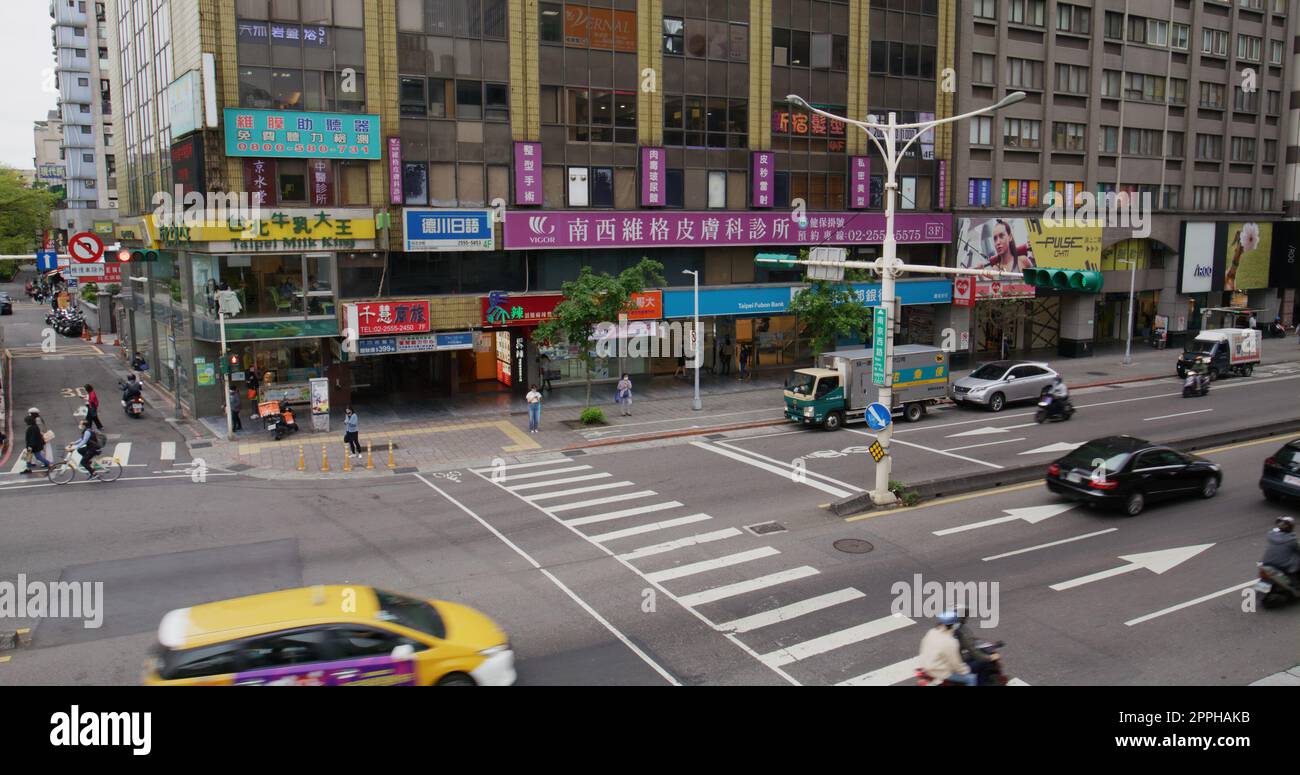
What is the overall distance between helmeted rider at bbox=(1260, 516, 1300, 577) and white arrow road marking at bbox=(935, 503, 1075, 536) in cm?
533

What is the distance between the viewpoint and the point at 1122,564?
17.2 metres

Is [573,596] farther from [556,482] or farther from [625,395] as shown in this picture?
[625,395]

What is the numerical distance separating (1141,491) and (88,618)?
68.3ft

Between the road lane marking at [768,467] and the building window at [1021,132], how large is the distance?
28891 mm

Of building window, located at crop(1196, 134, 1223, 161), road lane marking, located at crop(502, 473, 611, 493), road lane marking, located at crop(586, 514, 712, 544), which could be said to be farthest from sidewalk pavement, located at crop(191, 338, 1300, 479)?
building window, located at crop(1196, 134, 1223, 161)

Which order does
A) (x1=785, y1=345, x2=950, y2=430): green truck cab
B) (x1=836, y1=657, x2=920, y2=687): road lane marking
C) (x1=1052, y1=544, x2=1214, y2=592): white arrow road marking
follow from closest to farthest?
(x1=836, y1=657, x2=920, y2=687): road lane marking
(x1=1052, y1=544, x2=1214, y2=592): white arrow road marking
(x1=785, y1=345, x2=950, y2=430): green truck cab

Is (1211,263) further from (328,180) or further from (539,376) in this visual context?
(328,180)

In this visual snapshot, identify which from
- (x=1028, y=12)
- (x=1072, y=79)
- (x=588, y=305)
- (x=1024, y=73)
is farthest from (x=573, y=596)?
(x=1072, y=79)

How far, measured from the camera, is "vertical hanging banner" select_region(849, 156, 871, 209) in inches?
1697

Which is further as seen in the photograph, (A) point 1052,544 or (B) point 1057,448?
(B) point 1057,448

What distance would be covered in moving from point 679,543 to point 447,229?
64.1ft

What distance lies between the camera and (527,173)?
35.7m

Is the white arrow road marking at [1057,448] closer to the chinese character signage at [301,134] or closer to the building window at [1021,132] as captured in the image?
the chinese character signage at [301,134]

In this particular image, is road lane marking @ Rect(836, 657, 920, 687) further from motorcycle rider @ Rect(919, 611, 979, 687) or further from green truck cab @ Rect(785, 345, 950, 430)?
green truck cab @ Rect(785, 345, 950, 430)
